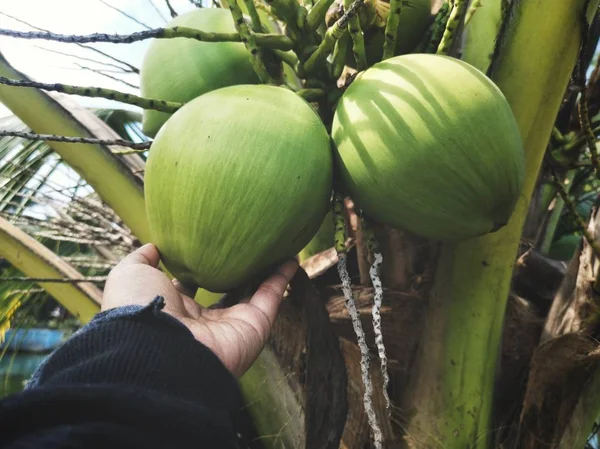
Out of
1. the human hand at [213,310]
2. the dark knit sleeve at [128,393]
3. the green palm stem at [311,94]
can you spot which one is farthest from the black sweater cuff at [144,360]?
the green palm stem at [311,94]

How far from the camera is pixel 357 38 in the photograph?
94cm

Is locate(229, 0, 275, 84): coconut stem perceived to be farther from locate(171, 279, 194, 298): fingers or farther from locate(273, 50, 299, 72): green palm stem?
locate(171, 279, 194, 298): fingers

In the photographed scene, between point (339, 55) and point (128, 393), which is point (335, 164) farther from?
point (128, 393)

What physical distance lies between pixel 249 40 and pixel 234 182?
0.26m

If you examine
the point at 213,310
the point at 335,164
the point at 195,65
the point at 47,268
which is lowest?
the point at 47,268

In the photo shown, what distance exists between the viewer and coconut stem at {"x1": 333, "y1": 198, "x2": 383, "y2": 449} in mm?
797

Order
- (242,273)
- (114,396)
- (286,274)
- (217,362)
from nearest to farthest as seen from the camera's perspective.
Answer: (114,396) < (217,362) < (242,273) < (286,274)

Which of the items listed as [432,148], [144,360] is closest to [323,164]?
[432,148]

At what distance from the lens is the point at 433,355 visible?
3.71 ft

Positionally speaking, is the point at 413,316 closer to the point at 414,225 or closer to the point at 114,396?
the point at 414,225

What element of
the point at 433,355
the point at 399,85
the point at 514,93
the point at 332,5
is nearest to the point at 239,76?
the point at 332,5

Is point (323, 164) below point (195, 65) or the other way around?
below

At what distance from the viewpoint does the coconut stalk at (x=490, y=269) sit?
1068mm

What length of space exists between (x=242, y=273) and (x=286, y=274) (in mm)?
130
